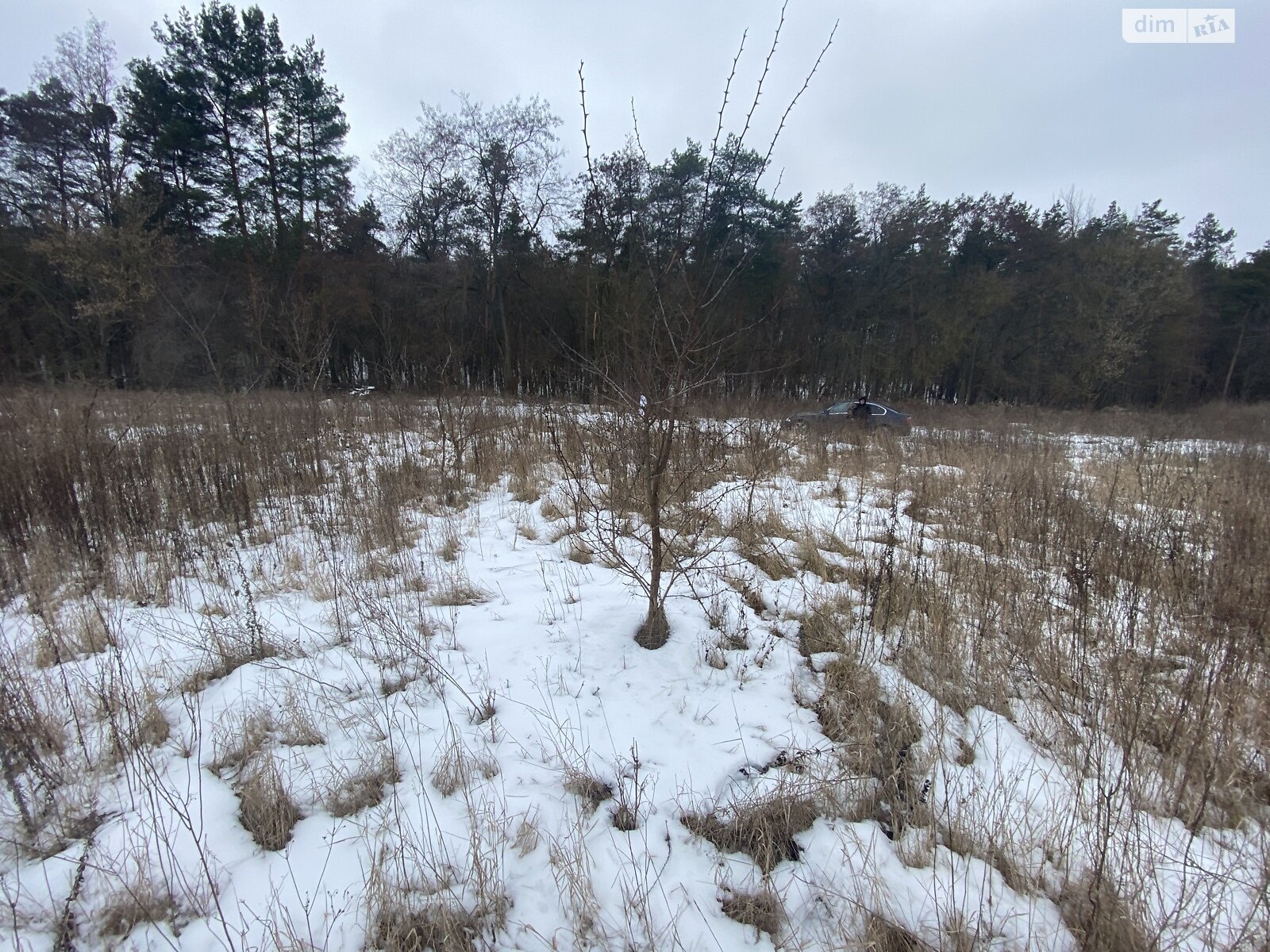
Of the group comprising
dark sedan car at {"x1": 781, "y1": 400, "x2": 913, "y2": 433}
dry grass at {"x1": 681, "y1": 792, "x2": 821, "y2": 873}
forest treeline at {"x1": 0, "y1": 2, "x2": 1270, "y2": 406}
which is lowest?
dry grass at {"x1": 681, "y1": 792, "x2": 821, "y2": 873}

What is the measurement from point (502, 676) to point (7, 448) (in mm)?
5742

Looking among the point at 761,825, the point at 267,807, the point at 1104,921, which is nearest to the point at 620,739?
the point at 761,825

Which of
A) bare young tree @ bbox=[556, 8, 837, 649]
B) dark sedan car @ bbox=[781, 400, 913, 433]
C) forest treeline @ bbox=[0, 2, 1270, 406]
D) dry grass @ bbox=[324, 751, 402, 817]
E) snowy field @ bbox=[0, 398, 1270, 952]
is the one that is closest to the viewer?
snowy field @ bbox=[0, 398, 1270, 952]

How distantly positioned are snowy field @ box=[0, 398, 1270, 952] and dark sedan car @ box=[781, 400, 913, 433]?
7704 millimetres

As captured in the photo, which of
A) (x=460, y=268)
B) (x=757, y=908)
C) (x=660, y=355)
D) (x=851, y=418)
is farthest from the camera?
(x=460, y=268)

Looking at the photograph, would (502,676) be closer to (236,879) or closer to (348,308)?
(236,879)

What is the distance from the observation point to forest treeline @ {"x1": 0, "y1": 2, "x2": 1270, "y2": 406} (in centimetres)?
1773


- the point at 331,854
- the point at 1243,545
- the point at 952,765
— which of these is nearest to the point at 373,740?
the point at 331,854

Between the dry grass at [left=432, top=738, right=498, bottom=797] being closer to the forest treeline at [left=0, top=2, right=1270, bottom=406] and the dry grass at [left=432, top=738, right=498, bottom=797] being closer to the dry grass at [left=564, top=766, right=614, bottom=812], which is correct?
the dry grass at [left=564, top=766, right=614, bottom=812]

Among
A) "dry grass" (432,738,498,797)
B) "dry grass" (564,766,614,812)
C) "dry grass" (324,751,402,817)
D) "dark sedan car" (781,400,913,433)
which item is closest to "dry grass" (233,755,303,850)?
"dry grass" (324,751,402,817)

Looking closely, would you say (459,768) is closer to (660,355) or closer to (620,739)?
(620,739)

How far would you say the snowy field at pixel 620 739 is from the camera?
4.66 feet

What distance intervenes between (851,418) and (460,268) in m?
19.6

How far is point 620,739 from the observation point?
6.68ft
